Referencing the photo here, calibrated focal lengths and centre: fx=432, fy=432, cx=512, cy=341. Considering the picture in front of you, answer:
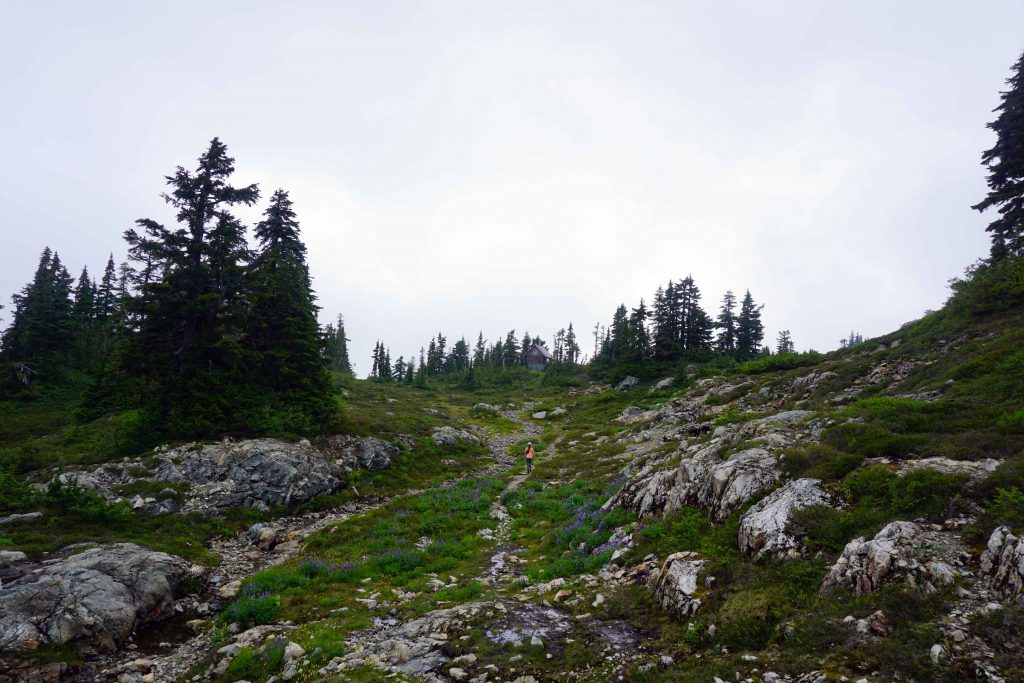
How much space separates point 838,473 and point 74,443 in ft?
115

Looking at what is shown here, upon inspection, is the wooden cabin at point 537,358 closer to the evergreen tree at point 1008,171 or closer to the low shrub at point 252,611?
the evergreen tree at point 1008,171

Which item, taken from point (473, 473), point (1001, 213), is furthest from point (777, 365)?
point (473, 473)

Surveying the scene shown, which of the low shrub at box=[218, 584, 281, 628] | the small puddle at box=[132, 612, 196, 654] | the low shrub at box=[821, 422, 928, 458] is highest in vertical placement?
the low shrub at box=[821, 422, 928, 458]

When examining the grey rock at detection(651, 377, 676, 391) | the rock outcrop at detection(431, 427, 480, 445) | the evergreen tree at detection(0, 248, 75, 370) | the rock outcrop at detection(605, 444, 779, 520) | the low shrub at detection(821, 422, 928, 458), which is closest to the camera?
the low shrub at detection(821, 422, 928, 458)

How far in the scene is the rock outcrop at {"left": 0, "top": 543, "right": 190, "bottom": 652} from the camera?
9047 millimetres

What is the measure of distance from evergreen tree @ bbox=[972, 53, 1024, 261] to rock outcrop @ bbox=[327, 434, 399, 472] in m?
41.7

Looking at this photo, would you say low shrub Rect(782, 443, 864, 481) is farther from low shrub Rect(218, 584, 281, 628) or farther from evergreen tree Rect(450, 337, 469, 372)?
evergreen tree Rect(450, 337, 469, 372)

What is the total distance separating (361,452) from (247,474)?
7.30m

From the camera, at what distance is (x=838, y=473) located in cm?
1037

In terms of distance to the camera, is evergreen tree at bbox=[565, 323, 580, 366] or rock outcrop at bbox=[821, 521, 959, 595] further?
evergreen tree at bbox=[565, 323, 580, 366]

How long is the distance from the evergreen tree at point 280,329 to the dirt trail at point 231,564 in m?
8.39

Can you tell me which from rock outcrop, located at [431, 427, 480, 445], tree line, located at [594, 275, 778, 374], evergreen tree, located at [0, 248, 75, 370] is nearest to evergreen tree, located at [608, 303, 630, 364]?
tree line, located at [594, 275, 778, 374]

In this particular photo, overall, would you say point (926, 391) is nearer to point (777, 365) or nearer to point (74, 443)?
point (777, 365)

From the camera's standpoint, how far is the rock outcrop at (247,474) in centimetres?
1884
